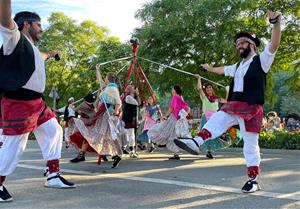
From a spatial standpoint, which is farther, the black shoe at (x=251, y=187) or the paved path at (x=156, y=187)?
the black shoe at (x=251, y=187)

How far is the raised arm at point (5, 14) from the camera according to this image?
14.0 feet

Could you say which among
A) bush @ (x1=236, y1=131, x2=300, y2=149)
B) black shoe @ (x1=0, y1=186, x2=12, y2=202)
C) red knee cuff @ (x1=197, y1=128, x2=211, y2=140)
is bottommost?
black shoe @ (x1=0, y1=186, x2=12, y2=202)

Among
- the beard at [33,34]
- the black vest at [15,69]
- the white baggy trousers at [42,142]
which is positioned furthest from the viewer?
the beard at [33,34]

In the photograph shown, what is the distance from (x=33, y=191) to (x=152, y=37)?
46.0 feet

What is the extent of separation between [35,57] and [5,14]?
0.90 metres

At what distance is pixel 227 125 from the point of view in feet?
19.2

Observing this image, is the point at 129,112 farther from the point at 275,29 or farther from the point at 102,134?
the point at 275,29

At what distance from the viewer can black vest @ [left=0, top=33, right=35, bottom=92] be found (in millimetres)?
4848

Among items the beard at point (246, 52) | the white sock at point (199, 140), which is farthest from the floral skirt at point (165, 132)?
the beard at point (246, 52)

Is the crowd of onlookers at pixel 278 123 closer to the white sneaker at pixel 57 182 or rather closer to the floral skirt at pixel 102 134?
the floral skirt at pixel 102 134

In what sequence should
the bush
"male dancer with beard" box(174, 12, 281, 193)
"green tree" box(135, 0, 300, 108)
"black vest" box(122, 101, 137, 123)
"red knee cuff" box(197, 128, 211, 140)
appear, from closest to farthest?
1. "male dancer with beard" box(174, 12, 281, 193)
2. "red knee cuff" box(197, 128, 211, 140)
3. "black vest" box(122, 101, 137, 123)
4. the bush
5. "green tree" box(135, 0, 300, 108)

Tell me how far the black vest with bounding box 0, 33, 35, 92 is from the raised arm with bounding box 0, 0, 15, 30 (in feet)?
1.41

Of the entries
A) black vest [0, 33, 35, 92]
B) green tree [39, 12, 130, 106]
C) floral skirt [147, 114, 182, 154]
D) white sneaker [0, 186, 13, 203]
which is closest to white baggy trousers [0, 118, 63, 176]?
white sneaker [0, 186, 13, 203]

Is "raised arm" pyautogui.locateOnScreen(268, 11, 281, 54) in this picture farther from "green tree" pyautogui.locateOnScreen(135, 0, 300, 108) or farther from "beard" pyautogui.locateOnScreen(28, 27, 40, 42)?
"green tree" pyautogui.locateOnScreen(135, 0, 300, 108)
